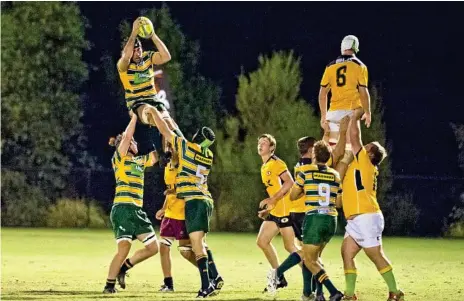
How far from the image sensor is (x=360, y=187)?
1396 cm

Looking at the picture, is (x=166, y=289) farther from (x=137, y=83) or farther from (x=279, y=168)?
(x=137, y=83)

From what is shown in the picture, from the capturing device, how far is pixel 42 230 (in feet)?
102

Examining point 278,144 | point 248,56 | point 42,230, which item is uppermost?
point 248,56

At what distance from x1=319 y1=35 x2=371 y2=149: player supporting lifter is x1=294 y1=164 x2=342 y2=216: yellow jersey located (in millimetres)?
1434

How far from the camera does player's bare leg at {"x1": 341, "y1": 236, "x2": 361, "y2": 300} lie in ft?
45.7

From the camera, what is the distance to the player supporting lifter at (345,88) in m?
14.9

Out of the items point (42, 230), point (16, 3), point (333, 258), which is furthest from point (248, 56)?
point (333, 258)

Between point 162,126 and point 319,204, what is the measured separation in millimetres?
2965

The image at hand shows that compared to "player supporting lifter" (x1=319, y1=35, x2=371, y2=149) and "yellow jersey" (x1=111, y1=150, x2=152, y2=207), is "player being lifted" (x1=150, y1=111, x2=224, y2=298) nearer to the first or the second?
"yellow jersey" (x1=111, y1=150, x2=152, y2=207)

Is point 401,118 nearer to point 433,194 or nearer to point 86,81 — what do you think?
point 433,194

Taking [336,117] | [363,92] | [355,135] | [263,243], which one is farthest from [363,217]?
[263,243]

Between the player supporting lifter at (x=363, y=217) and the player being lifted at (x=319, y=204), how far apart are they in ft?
1.38

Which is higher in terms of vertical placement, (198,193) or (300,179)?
(300,179)

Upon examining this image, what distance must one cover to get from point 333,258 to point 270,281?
7.42 m
